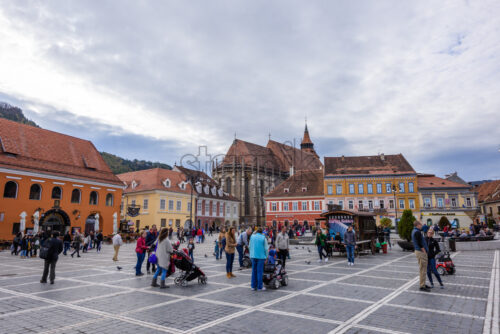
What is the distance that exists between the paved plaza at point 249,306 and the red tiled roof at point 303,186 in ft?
149

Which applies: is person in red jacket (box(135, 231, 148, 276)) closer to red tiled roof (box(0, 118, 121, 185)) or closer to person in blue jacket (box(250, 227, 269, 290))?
person in blue jacket (box(250, 227, 269, 290))

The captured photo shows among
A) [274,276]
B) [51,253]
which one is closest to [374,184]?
[274,276]

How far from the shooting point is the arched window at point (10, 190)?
89.0ft

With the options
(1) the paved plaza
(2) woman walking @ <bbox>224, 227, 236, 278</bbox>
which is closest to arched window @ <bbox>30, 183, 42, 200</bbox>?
(1) the paved plaza

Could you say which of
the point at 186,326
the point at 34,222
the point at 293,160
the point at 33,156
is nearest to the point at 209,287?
the point at 186,326

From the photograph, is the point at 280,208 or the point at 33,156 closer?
the point at 33,156

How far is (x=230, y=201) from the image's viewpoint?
6188 centimetres

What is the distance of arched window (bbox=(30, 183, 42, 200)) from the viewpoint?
29000mm

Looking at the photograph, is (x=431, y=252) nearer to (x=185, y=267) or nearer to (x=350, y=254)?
(x=350, y=254)

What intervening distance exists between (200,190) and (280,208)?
582 inches

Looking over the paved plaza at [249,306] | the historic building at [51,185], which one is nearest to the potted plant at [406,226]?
the paved plaza at [249,306]

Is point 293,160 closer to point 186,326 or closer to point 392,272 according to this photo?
point 392,272

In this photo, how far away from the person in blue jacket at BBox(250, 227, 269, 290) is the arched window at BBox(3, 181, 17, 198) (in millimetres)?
27633

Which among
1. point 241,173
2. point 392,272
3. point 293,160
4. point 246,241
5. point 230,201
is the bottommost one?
point 392,272
